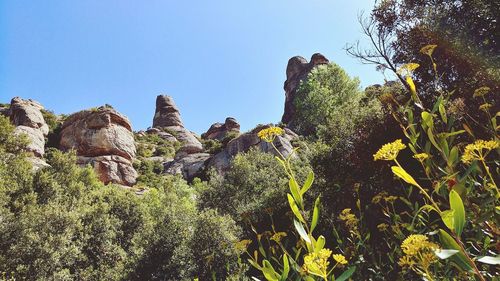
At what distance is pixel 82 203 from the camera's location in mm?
20312

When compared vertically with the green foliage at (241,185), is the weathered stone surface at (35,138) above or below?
above

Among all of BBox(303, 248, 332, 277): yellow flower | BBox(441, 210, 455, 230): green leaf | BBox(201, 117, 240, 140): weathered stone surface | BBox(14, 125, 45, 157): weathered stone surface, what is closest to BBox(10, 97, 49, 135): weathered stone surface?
BBox(14, 125, 45, 157): weathered stone surface

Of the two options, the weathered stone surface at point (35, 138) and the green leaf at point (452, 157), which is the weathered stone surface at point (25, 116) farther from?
the green leaf at point (452, 157)

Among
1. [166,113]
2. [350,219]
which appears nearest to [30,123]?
[166,113]

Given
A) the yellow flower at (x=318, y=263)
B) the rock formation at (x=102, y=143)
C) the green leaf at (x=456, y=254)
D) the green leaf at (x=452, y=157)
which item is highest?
the rock formation at (x=102, y=143)

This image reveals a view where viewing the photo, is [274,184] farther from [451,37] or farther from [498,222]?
[498,222]

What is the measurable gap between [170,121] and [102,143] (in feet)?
126

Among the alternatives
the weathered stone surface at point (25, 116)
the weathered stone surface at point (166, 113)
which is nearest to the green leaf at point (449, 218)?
the weathered stone surface at point (25, 116)

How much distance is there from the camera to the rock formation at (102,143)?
3903 cm

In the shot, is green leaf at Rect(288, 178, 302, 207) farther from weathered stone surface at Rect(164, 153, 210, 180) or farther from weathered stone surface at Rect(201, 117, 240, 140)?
weathered stone surface at Rect(201, 117, 240, 140)

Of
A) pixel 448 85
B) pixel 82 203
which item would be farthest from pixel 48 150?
pixel 448 85

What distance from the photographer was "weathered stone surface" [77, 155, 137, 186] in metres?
38.3

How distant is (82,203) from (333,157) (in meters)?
16.3

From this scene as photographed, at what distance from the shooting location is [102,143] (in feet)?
133
